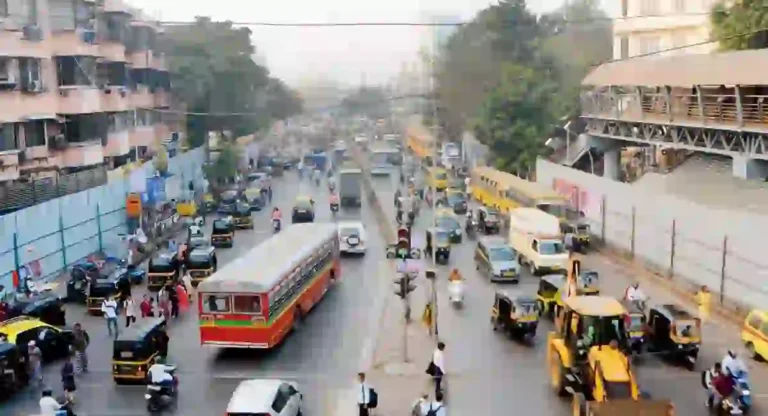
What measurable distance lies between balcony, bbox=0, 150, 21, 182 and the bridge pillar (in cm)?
2694

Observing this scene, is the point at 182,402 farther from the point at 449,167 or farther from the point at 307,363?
the point at 449,167

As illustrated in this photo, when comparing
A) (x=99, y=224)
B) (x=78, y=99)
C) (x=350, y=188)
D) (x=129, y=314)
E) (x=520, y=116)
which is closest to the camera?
(x=129, y=314)

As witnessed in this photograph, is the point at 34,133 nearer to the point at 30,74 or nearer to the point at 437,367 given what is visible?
the point at 30,74

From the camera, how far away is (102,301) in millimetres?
27531

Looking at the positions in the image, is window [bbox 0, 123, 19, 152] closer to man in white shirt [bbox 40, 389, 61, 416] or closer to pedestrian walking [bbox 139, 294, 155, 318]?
pedestrian walking [bbox 139, 294, 155, 318]

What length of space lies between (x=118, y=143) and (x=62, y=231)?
15.2 metres

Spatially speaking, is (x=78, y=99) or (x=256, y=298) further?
(x=78, y=99)

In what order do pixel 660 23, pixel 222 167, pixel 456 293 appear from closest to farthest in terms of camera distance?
pixel 456 293 → pixel 660 23 → pixel 222 167

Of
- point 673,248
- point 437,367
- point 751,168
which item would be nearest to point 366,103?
point 751,168


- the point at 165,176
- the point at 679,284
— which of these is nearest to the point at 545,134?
the point at 165,176

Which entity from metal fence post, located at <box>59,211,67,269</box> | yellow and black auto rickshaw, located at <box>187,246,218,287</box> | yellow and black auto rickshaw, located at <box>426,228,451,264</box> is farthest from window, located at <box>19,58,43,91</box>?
yellow and black auto rickshaw, located at <box>426,228,451,264</box>

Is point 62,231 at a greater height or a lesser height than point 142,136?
lesser

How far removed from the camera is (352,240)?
1489 inches

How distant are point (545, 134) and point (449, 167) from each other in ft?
61.9
